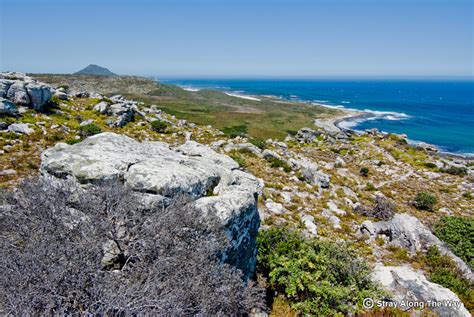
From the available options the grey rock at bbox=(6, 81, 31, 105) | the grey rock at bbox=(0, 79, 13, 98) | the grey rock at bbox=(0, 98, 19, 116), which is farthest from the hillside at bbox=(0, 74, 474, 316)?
the grey rock at bbox=(0, 79, 13, 98)

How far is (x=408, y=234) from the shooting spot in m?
12.3

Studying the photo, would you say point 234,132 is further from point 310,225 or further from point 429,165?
point 310,225

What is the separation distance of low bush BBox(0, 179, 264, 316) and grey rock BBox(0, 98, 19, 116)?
1675 centimetres

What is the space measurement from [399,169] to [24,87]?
33.9 meters

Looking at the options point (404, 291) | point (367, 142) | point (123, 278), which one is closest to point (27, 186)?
point (123, 278)

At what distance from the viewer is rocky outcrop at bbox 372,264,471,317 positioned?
7.66 m

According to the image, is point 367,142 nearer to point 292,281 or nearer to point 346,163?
point 346,163

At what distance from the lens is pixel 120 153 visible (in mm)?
7641

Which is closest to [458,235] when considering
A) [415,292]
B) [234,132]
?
[415,292]

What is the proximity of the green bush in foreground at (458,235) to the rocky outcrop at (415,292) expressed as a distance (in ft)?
14.6

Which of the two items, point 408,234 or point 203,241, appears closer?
point 203,241

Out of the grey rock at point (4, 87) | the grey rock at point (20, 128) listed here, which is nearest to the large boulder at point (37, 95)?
the grey rock at point (4, 87)

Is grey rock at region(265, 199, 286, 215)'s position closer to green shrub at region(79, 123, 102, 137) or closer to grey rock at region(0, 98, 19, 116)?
green shrub at region(79, 123, 102, 137)

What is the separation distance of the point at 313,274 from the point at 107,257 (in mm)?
5140
